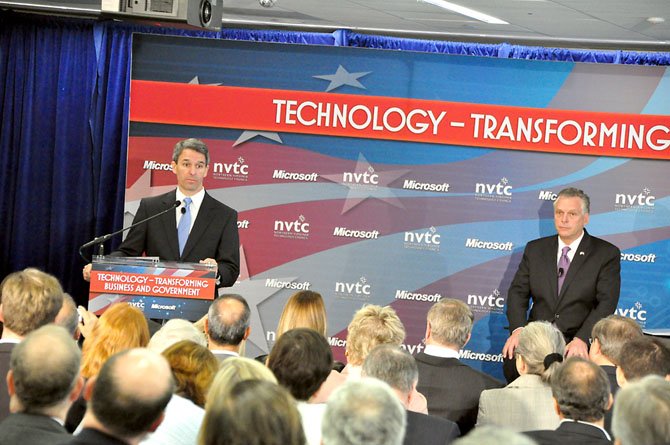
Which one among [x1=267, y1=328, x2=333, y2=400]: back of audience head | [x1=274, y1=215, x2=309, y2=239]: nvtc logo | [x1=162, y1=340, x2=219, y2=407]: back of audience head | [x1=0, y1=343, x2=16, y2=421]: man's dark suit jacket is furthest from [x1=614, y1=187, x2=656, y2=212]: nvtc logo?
[x1=0, y1=343, x2=16, y2=421]: man's dark suit jacket

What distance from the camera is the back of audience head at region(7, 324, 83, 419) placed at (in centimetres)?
290

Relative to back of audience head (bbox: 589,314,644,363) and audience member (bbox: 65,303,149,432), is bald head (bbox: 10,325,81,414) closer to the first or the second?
audience member (bbox: 65,303,149,432)

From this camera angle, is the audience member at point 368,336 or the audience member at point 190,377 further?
the audience member at point 368,336

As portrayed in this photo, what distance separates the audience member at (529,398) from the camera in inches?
175

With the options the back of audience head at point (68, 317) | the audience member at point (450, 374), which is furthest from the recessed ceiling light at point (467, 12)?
the back of audience head at point (68, 317)

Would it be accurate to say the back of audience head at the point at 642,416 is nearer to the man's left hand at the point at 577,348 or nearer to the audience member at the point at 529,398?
the audience member at the point at 529,398

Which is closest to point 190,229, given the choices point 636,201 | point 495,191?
point 495,191

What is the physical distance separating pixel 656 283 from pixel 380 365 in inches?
169

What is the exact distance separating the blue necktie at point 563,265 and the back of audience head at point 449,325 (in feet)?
6.34

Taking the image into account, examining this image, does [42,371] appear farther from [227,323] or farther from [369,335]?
[369,335]

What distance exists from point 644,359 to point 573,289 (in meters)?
2.57

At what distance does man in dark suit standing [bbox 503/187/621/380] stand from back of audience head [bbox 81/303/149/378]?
10.0 feet

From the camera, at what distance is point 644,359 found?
163 inches

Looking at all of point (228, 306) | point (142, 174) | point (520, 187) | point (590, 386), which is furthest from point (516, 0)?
point (590, 386)
